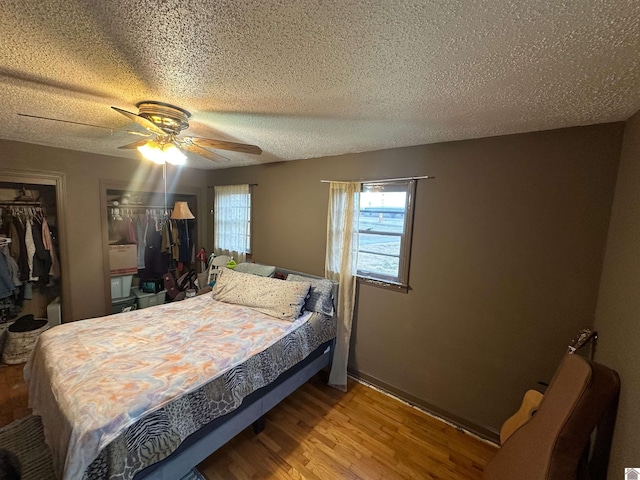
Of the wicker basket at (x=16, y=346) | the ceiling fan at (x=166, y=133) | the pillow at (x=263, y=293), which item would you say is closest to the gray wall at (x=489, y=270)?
the pillow at (x=263, y=293)

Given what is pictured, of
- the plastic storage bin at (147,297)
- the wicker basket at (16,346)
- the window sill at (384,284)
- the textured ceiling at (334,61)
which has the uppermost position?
the textured ceiling at (334,61)

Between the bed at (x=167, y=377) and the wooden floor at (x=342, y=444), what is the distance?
0.83ft

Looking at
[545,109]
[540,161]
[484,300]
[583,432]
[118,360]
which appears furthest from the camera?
[484,300]

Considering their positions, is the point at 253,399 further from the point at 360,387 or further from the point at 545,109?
the point at 545,109

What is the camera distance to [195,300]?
106 inches

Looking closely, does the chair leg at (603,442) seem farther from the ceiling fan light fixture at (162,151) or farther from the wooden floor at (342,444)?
the ceiling fan light fixture at (162,151)

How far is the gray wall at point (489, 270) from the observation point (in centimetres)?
164

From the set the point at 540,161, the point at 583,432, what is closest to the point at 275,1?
the point at 540,161

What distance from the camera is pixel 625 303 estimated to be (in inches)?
48.6

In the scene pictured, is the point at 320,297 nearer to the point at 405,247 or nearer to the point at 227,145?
the point at 405,247

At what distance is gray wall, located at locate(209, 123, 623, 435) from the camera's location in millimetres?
1636

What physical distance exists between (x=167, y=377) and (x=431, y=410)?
7.19ft

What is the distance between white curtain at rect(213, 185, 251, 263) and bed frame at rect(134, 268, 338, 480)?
197 centimetres

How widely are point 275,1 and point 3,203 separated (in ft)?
13.3
